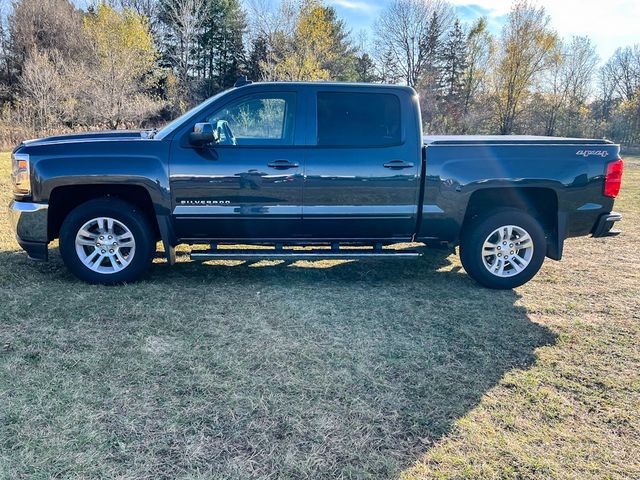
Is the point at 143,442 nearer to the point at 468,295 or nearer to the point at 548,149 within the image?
the point at 468,295

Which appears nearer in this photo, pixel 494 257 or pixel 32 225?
pixel 32 225

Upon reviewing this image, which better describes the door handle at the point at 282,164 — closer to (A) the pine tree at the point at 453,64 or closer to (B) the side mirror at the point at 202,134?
(B) the side mirror at the point at 202,134

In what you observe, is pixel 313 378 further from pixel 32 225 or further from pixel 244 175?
pixel 32 225

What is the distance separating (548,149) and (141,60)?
3021cm

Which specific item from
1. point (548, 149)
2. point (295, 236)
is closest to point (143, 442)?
point (295, 236)

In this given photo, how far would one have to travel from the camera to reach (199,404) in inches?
107

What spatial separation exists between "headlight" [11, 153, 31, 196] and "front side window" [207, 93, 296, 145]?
5.77 feet

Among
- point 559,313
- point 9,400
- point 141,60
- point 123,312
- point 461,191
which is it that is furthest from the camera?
point 141,60

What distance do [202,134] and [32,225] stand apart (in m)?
1.85

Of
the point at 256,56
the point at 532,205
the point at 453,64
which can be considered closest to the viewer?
the point at 532,205

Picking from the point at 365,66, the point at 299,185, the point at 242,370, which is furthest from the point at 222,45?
the point at 242,370

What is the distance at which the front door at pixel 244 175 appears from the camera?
4395 millimetres

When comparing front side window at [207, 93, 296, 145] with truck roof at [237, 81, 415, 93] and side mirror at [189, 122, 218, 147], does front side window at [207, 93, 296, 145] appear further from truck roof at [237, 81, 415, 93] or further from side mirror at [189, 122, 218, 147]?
side mirror at [189, 122, 218, 147]

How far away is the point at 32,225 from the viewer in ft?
14.4
